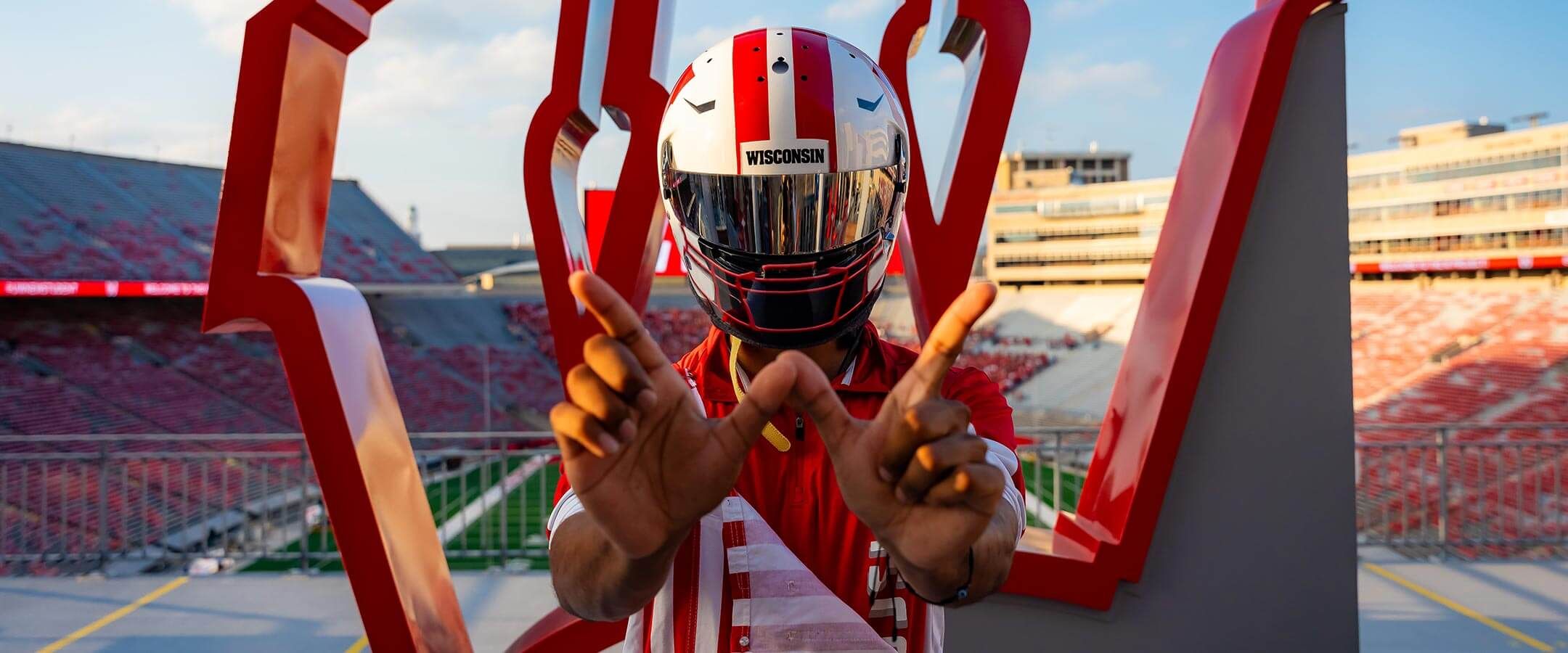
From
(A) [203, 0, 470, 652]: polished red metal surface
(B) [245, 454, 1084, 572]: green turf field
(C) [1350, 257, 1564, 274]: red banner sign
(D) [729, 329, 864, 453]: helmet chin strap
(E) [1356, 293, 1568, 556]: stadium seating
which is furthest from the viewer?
(C) [1350, 257, 1564, 274]: red banner sign

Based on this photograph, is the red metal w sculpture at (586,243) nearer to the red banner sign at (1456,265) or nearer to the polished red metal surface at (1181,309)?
the polished red metal surface at (1181,309)

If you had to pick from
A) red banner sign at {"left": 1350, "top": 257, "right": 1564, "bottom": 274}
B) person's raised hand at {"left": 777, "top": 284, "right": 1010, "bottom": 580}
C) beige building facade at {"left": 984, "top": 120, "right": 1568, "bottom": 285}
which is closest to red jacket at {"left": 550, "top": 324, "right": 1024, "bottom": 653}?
person's raised hand at {"left": 777, "top": 284, "right": 1010, "bottom": 580}

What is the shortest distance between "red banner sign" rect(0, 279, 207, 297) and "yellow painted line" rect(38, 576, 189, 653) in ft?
44.2

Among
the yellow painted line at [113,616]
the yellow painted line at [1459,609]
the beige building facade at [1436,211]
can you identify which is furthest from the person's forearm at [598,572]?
the beige building facade at [1436,211]

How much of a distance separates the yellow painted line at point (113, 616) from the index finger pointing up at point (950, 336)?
5089 millimetres

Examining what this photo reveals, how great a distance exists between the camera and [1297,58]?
297 centimetres

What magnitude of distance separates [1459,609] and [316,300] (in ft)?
18.0

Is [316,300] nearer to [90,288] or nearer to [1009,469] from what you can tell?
[1009,469]

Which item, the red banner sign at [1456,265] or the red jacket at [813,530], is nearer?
the red jacket at [813,530]

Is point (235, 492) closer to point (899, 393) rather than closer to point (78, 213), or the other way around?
point (78, 213)

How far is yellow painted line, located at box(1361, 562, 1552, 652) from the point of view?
413 centimetres

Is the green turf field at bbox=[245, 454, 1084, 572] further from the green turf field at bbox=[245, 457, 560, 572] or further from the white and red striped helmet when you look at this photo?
the white and red striped helmet

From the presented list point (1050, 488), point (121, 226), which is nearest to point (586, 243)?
point (1050, 488)

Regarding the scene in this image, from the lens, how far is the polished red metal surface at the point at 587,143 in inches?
114
